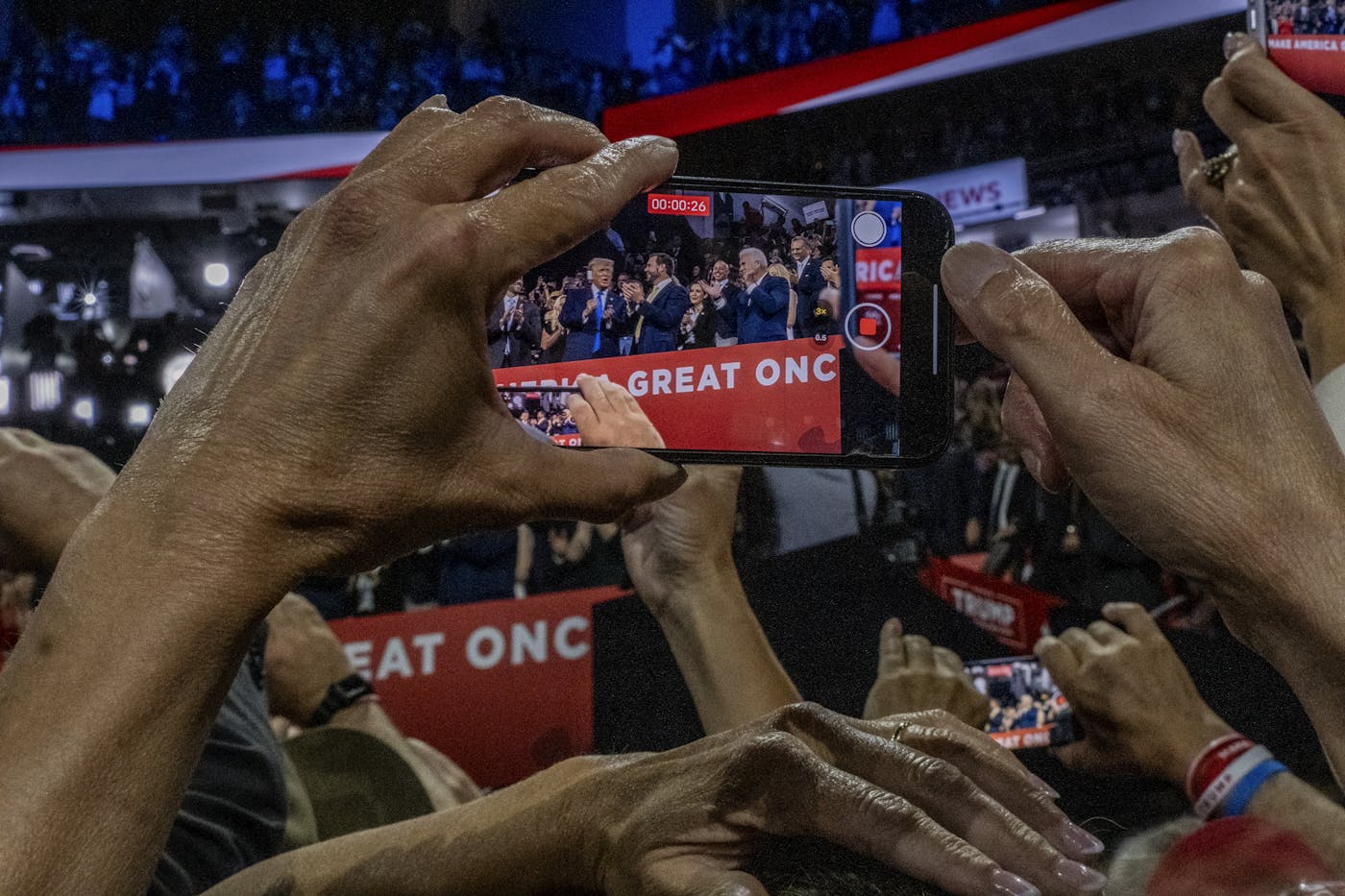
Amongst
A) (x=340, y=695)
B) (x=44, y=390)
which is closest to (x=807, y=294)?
(x=340, y=695)

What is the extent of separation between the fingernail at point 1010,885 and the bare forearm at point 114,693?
434 mm

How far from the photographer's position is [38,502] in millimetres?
1412

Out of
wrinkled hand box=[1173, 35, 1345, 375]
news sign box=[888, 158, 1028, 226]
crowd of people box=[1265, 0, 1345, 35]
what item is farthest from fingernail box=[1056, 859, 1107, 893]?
news sign box=[888, 158, 1028, 226]

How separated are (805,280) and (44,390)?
345 inches

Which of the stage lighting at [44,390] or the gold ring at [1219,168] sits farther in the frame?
the stage lighting at [44,390]

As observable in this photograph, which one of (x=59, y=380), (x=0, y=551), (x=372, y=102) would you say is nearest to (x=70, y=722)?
(x=0, y=551)

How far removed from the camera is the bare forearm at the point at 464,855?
2.55ft

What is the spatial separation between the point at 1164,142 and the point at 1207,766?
5.69m

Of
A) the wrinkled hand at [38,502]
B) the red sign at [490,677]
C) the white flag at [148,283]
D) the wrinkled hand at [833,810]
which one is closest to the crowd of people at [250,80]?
the white flag at [148,283]

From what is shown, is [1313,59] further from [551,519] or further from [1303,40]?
[551,519]

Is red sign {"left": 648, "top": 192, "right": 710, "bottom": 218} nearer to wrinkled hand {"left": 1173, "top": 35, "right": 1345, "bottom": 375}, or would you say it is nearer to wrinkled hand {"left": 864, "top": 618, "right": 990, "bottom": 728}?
wrinkled hand {"left": 864, "top": 618, "right": 990, "bottom": 728}

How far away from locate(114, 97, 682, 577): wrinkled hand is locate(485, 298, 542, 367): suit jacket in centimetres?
19

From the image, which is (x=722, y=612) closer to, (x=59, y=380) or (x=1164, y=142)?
(x=1164, y=142)

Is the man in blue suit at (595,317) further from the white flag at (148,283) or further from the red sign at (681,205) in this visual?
the white flag at (148,283)
